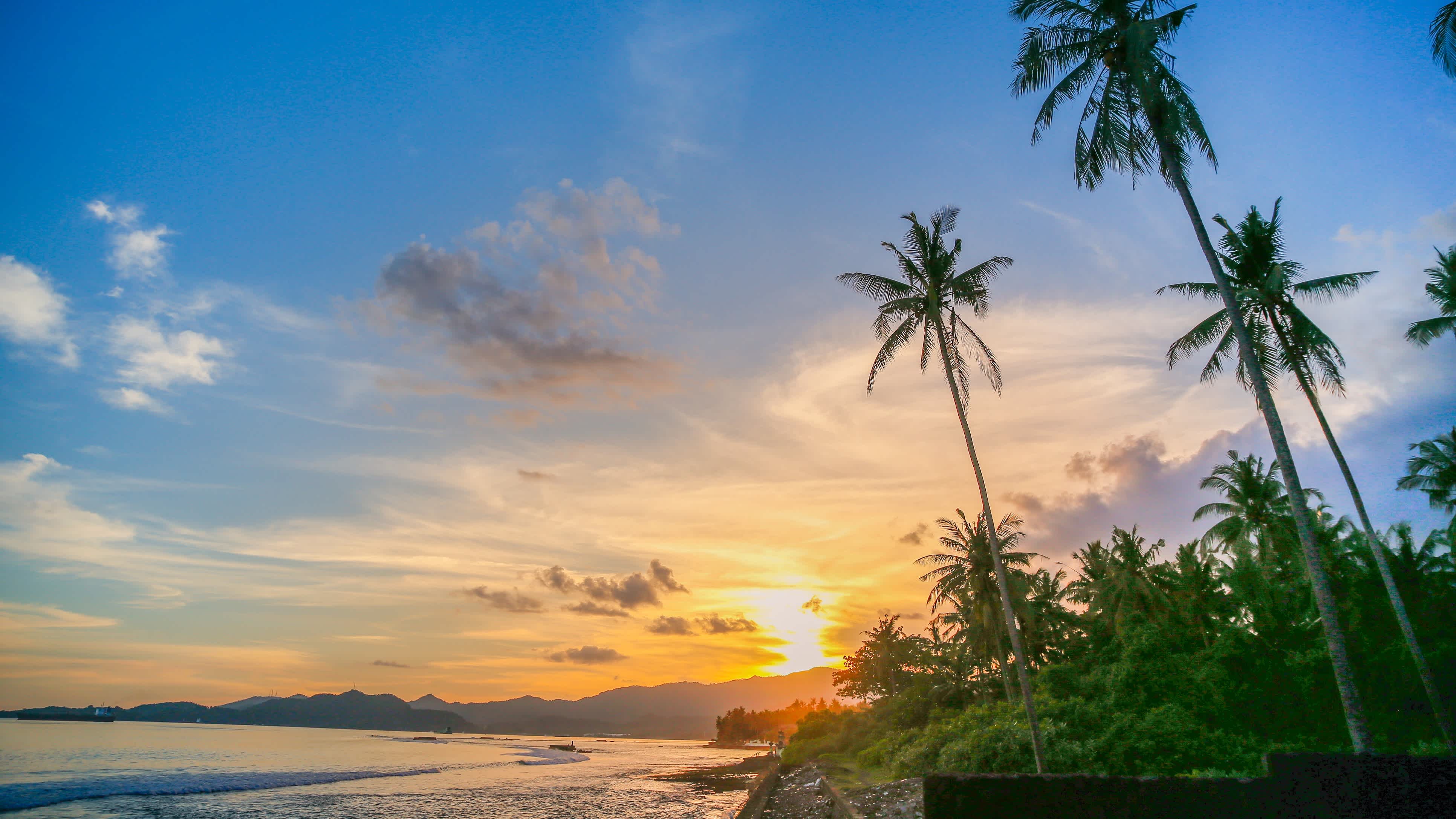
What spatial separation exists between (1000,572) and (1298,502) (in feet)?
25.0

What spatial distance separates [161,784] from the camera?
1305 inches

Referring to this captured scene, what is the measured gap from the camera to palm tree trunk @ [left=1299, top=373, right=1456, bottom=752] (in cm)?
1716

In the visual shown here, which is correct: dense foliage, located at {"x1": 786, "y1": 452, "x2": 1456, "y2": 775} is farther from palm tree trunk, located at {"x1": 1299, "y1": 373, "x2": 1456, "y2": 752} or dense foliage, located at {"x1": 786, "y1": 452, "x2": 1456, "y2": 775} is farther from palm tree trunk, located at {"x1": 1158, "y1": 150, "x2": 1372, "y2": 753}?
palm tree trunk, located at {"x1": 1158, "y1": 150, "x2": 1372, "y2": 753}

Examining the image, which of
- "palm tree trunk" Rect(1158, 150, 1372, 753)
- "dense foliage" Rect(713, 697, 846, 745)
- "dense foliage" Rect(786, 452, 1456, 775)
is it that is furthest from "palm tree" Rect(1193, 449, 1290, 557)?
"dense foliage" Rect(713, 697, 846, 745)

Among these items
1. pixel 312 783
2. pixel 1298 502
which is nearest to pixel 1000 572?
pixel 1298 502

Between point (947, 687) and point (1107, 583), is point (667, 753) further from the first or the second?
point (1107, 583)

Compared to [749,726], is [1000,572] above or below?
above

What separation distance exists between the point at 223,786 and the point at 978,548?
42.0 m

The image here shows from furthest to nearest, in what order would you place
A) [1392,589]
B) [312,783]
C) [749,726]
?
1. [749,726]
2. [312,783]
3. [1392,589]

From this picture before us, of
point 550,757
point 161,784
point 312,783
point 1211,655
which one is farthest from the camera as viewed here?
point 550,757

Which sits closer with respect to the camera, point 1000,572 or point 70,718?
point 1000,572

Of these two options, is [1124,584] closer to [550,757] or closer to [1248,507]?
[1248,507]

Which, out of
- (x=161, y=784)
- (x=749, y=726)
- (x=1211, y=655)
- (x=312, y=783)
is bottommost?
(x=749, y=726)

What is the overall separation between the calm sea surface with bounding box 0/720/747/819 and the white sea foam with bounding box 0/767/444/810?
0.42 feet
